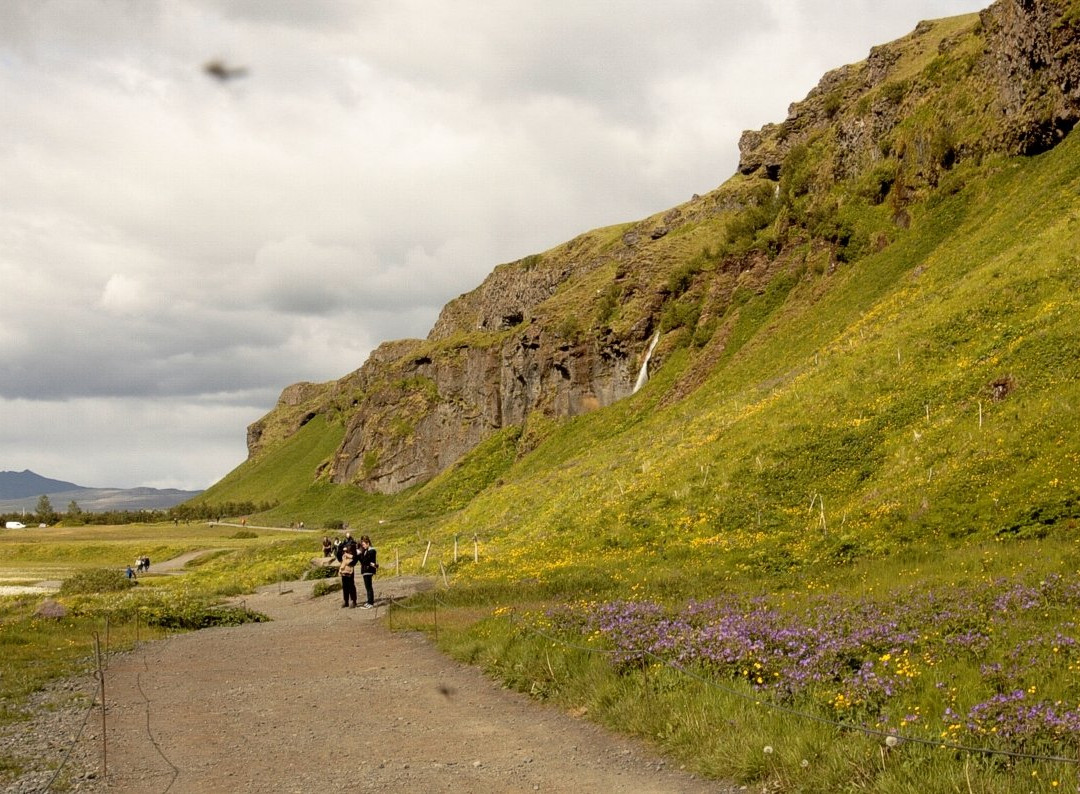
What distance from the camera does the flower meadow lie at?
9172 mm

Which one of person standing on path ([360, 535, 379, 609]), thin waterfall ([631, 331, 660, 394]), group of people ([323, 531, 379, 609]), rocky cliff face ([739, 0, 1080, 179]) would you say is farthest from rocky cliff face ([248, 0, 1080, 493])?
group of people ([323, 531, 379, 609])

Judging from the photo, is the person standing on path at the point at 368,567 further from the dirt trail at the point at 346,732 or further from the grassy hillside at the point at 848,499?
the dirt trail at the point at 346,732

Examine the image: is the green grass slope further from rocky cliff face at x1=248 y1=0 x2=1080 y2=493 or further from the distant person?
the distant person

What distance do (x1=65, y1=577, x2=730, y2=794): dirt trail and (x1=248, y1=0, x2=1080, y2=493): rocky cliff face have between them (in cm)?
5041

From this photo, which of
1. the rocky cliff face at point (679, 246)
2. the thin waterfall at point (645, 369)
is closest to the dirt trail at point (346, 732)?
the rocky cliff face at point (679, 246)

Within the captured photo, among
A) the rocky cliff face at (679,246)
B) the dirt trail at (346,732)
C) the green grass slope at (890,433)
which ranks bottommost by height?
the dirt trail at (346,732)

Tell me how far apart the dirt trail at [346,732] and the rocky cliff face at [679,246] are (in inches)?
1985

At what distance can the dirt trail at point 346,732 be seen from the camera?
35.4ft

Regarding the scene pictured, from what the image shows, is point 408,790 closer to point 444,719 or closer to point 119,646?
point 444,719

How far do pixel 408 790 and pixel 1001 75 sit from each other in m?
60.2

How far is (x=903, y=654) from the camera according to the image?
1207cm

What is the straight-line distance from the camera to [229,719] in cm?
1469

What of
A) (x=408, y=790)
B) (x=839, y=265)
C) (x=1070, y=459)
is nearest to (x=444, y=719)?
(x=408, y=790)

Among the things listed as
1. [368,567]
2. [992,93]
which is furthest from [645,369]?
[368,567]
